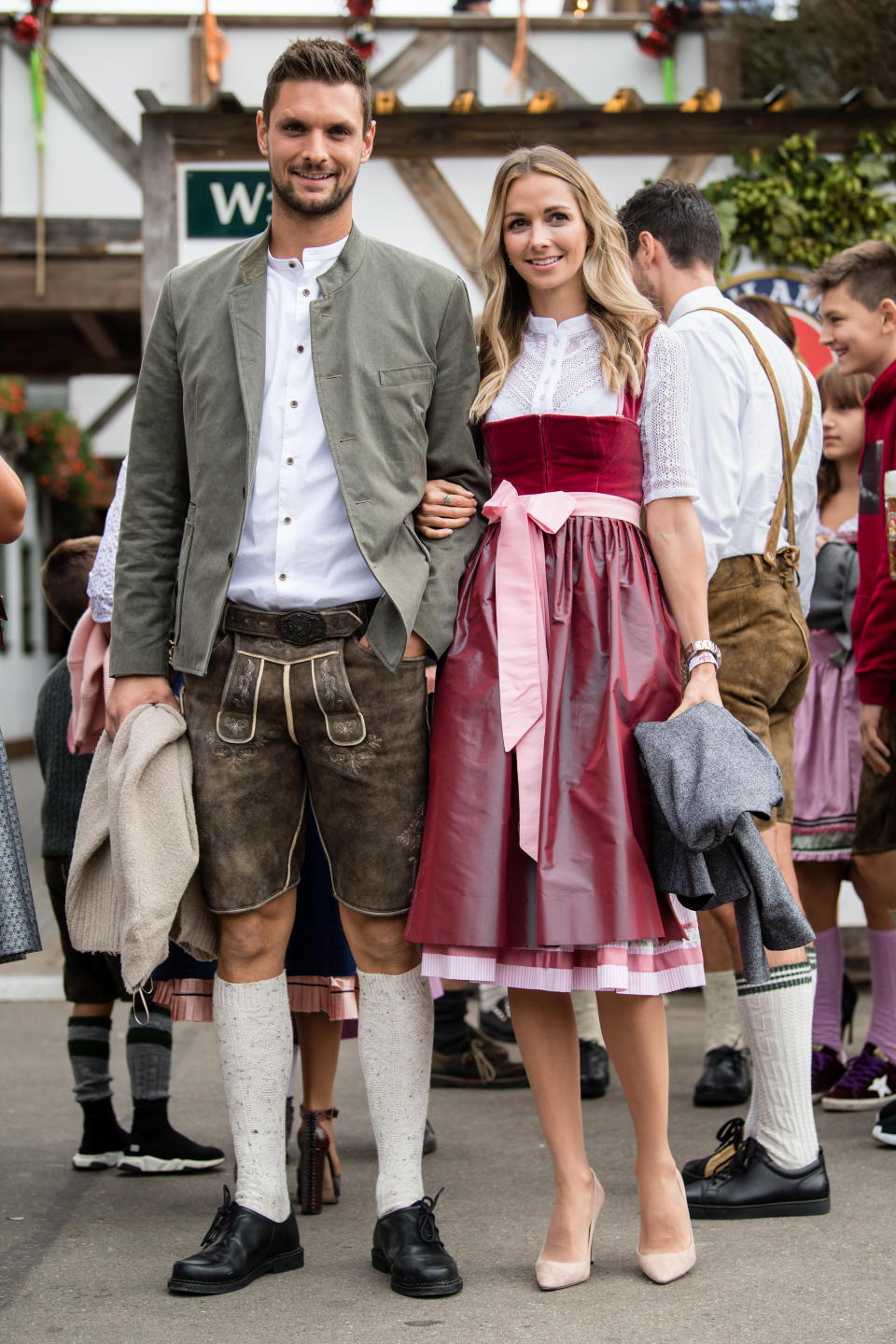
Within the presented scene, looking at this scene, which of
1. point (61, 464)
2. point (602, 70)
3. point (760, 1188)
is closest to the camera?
point (760, 1188)

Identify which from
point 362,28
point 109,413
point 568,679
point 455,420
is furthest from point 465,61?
point 109,413

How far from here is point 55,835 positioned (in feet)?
12.2

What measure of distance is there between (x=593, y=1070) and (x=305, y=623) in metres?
2.02

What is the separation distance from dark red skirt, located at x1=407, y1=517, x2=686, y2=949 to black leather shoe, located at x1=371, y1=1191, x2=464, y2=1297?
0.53 meters

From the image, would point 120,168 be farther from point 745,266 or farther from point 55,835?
point 55,835

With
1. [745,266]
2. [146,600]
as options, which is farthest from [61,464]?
[146,600]

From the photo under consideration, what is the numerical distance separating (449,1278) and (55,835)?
63.0 inches

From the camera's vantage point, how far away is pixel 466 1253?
114 inches

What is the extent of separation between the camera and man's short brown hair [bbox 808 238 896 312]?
392cm

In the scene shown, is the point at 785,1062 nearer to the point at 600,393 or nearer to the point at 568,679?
the point at 568,679

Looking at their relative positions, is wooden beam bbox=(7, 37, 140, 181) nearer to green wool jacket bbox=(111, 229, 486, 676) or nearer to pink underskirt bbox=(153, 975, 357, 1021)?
green wool jacket bbox=(111, 229, 486, 676)

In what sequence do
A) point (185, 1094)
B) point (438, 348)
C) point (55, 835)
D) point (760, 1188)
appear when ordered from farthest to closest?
point (185, 1094) → point (55, 835) → point (760, 1188) → point (438, 348)

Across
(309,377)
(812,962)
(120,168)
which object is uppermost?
(120,168)

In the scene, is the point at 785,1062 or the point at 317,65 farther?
the point at 785,1062
